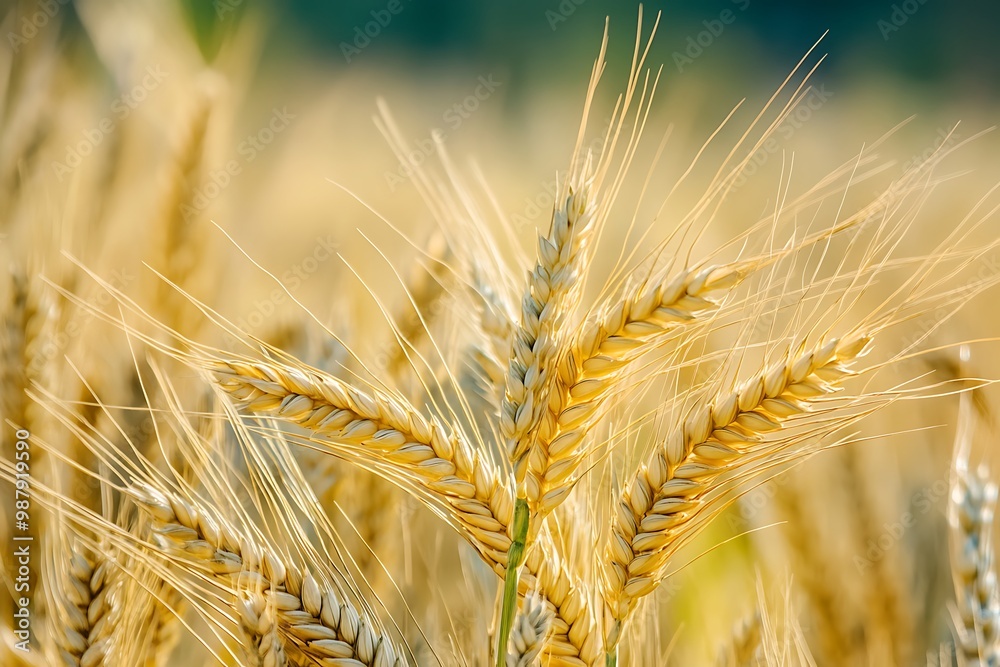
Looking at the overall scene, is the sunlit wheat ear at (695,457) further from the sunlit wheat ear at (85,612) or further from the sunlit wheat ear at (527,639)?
the sunlit wheat ear at (85,612)

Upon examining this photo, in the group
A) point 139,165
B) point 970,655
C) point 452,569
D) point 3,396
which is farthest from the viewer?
point 139,165

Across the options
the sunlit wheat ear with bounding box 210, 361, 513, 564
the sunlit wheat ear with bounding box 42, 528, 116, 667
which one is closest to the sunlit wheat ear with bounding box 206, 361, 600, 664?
the sunlit wheat ear with bounding box 210, 361, 513, 564

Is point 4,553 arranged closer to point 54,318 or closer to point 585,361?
point 54,318

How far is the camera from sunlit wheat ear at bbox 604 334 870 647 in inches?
15.3

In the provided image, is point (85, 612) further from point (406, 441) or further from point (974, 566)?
point (974, 566)

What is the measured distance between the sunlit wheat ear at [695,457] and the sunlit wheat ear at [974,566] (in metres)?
0.25

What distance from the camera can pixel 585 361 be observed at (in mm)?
404

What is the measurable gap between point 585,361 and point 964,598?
378mm

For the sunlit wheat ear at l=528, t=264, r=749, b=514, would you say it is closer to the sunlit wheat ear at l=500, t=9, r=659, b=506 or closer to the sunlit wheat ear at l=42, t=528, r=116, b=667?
the sunlit wheat ear at l=500, t=9, r=659, b=506

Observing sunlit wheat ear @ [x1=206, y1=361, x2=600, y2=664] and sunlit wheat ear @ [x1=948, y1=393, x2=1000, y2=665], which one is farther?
sunlit wheat ear @ [x1=948, y1=393, x2=1000, y2=665]

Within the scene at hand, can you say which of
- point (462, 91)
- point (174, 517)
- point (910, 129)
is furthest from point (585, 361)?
point (910, 129)

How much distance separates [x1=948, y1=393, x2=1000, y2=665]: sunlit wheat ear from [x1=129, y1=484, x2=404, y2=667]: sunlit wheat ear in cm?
41

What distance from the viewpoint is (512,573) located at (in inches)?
14.9
